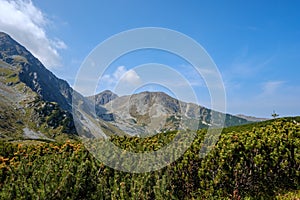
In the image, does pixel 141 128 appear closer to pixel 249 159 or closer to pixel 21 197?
pixel 249 159

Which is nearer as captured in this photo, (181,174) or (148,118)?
(181,174)

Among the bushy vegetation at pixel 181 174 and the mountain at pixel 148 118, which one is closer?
the bushy vegetation at pixel 181 174

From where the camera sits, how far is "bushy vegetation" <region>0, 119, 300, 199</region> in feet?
25.0

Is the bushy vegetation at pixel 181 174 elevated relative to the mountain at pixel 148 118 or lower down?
lower down

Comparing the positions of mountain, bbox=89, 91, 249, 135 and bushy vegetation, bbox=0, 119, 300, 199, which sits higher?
mountain, bbox=89, 91, 249, 135

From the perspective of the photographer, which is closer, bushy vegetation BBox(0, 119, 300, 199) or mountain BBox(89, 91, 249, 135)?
bushy vegetation BBox(0, 119, 300, 199)

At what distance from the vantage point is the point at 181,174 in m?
8.66

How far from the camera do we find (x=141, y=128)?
13234 mm

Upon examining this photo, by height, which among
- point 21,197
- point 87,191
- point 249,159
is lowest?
point 21,197

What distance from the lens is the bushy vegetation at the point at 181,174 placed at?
300 inches

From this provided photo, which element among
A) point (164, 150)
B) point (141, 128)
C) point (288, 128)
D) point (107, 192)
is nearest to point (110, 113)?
point (141, 128)

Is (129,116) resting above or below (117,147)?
above

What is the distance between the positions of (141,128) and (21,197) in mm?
6728

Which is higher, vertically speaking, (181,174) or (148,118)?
(148,118)
